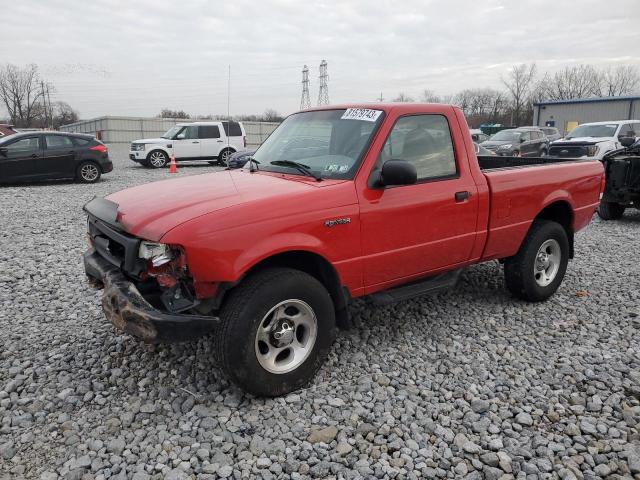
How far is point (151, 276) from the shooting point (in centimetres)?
326

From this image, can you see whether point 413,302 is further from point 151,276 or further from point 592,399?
point 151,276

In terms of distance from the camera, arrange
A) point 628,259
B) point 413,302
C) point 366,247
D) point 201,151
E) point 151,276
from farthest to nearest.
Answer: point 201,151, point 628,259, point 413,302, point 366,247, point 151,276

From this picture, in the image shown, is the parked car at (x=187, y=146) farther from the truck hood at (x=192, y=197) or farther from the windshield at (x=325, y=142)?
the truck hood at (x=192, y=197)

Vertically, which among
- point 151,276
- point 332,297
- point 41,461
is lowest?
point 41,461

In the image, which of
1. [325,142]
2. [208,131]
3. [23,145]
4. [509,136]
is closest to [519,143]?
[509,136]

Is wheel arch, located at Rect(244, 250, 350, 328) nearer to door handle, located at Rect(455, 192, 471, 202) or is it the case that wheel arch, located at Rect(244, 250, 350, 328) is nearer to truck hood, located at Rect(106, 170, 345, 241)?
truck hood, located at Rect(106, 170, 345, 241)

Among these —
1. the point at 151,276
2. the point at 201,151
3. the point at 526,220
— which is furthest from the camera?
the point at 201,151

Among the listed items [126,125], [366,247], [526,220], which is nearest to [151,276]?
[366,247]

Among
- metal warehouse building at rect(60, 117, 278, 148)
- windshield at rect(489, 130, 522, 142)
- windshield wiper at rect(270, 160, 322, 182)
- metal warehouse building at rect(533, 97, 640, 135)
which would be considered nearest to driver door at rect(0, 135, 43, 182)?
windshield wiper at rect(270, 160, 322, 182)

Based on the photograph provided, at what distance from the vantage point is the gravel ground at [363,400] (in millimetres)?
2820

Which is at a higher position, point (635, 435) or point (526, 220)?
point (526, 220)

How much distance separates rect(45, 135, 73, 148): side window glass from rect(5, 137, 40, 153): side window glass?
34cm

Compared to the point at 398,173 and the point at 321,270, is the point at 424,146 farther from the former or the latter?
the point at 321,270

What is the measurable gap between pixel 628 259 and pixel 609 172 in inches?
127
